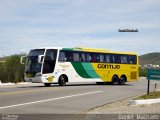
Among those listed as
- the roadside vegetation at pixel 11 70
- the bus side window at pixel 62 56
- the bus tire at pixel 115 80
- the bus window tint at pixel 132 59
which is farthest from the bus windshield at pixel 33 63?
the roadside vegetation at pixel 11 70

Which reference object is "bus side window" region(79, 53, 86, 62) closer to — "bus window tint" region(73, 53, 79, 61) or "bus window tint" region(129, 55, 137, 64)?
"bus window tint" region(73, 53, 79, 61)

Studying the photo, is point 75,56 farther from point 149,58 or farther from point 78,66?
point 149,58

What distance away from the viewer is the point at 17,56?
47.7 m

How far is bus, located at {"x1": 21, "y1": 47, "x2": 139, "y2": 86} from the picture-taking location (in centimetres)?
3322

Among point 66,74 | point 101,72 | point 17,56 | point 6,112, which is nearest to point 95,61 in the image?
point 101,72

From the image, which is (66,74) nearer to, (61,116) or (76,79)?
(76,79)

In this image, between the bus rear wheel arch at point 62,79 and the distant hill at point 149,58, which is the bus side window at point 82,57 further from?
the distant hill at point 149,58

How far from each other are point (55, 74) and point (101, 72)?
227 inches

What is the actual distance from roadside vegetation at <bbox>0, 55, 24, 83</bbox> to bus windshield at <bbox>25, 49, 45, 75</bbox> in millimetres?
12354

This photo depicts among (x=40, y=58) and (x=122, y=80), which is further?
(x=122, y=80)

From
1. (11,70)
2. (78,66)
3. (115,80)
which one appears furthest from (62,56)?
(11,70)

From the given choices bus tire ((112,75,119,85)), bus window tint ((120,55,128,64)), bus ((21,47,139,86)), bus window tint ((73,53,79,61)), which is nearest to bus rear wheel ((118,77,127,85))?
bus ((21,47,139,86))

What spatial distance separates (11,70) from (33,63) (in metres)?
→ 13.6

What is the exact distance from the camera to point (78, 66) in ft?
118
